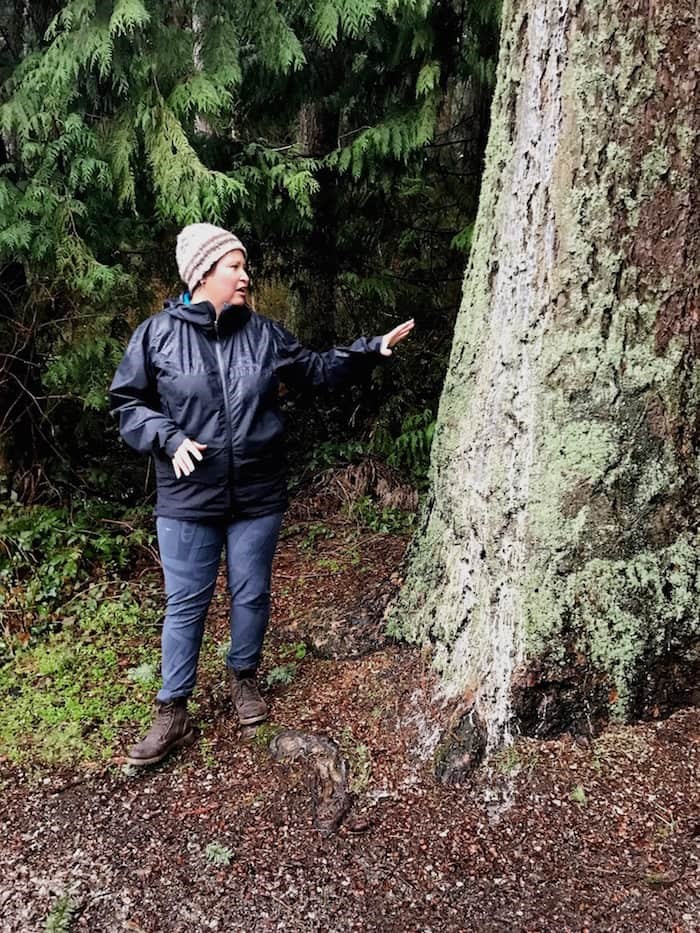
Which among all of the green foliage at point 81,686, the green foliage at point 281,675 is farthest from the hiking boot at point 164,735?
the green foliage at point 281,675

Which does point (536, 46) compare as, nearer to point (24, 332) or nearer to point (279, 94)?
point (279, 94)

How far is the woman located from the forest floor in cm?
26

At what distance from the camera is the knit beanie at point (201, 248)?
2.92 metres

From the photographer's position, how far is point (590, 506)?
9.07ft

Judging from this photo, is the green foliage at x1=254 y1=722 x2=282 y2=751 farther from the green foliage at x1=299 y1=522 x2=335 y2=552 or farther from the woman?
the green foliage at x1=299 y1=522 x2=335 y2=552

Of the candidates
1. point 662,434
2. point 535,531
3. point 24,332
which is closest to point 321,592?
point 535,531

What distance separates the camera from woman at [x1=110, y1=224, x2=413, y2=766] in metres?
2.93

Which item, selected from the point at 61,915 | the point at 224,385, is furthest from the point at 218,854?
the point at 224,385

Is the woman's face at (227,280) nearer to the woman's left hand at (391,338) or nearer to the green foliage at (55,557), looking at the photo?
the woman's left hand at (391,338)

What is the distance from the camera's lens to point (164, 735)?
3.20 m

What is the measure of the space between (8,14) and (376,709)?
15.6 feet

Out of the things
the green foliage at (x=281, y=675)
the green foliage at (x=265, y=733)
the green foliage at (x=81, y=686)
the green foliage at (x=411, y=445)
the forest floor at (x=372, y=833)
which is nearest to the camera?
the forest floor at (x=372, y=833)

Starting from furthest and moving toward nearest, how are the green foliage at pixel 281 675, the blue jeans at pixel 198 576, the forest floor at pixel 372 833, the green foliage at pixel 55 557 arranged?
the green foliage at pixel 55 557 < the green foliage at pixel 281 675 < the blue jeans at pixel 198 576 < the forest floor at pixel 372 833

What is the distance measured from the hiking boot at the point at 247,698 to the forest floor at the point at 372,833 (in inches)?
2.6
